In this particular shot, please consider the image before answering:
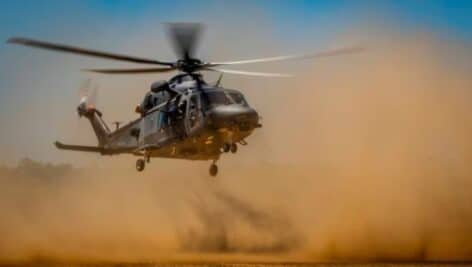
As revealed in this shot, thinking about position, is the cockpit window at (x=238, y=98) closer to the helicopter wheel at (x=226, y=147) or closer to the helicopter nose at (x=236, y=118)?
the helicopter nose at (x=236, y=118)

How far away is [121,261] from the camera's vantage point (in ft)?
147

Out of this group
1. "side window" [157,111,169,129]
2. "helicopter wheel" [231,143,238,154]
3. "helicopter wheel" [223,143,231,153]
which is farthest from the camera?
"side window" [157,111,169,129]

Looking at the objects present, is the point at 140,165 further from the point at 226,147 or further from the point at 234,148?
the point at 234,148

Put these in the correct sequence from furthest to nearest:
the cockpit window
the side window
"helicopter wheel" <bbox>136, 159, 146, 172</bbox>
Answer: "helicopter wheel" <bbox>136, 159, 146, 172</bbox> < the side window < the cockpit window

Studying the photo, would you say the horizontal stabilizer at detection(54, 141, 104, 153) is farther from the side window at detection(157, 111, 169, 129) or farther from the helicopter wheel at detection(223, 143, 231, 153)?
the helicopter wheel at detection(223, 143, 231, 153)

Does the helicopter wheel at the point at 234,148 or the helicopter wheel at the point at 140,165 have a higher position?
the helicopter wheel at the point at 234,148

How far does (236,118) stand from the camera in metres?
37.2

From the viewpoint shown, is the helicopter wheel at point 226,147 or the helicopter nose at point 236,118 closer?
the helicopter nose at point 236,118

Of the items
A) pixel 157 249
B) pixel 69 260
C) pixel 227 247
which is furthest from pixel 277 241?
pixel 69 260

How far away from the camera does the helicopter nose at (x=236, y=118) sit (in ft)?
122

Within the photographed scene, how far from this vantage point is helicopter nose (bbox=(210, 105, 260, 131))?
37250 millimetres

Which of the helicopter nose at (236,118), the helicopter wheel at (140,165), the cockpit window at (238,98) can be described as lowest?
the helicopter wheel at (140,165)

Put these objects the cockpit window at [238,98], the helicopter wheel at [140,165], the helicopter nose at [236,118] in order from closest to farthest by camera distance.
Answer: the helicopter nose at [236,118] → the cockpit window at [238,98] → the helicopter wheel at [140,165]

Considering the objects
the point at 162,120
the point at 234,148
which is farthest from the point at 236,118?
the point at 162,120
